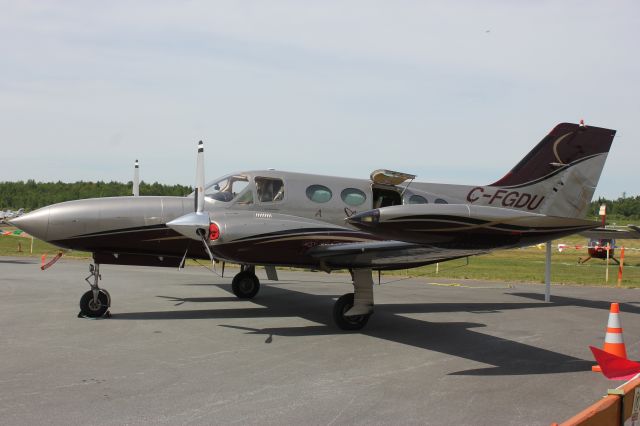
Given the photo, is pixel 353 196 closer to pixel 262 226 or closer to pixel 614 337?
pixel 262 226

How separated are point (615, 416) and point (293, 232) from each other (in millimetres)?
8075

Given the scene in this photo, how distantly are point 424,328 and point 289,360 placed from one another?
4.12 meters

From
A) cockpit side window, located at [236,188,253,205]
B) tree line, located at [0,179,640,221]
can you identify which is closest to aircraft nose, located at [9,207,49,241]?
cockpit side window, located at [236,188,253,205]

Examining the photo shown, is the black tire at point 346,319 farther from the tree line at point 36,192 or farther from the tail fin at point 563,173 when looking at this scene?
the tree line at point 36,192

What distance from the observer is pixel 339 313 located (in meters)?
11.3

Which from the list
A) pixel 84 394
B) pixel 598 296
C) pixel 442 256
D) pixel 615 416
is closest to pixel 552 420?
pixel 615 416

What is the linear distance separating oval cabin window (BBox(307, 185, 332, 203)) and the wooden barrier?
28.7 ft

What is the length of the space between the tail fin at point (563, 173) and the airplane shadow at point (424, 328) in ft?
9.22

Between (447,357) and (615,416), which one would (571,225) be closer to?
(447,357)

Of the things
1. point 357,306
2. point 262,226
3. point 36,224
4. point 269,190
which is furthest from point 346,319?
point 36,224

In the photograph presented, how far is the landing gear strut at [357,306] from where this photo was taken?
11.3 meters

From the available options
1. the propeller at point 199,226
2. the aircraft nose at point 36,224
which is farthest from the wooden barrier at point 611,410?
the aircraft nose at point 36,224

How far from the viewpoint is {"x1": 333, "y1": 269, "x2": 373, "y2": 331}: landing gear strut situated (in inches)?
444

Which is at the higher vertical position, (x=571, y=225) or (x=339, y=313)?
(x=571, y=225)
